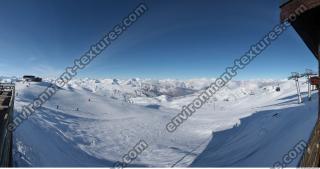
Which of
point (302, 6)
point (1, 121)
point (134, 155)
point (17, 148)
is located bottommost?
point (134, 155)

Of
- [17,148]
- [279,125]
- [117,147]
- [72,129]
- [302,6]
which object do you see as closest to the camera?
[302,6]

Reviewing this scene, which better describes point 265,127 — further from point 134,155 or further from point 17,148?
point 17,148

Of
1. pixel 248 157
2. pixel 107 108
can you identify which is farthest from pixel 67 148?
pixel 107 108

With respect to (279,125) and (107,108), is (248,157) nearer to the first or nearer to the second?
(279,125)

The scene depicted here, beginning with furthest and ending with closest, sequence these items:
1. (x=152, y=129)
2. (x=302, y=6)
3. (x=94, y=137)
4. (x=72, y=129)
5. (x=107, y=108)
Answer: (x=107, y=108), (x=152, y=129), (x=72, y=129), (x=94, y=137), (x=302, y=6)

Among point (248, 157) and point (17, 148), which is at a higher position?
point (17, 148)

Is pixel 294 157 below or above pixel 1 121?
below

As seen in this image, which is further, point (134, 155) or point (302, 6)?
point (134, 155)

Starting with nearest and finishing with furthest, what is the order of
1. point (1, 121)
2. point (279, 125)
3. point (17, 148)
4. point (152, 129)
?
point (1, 121) < point (17, 148) < point (279, 125) < point (152, 129)

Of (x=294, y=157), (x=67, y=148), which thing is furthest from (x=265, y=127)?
(x=67, y=148)
